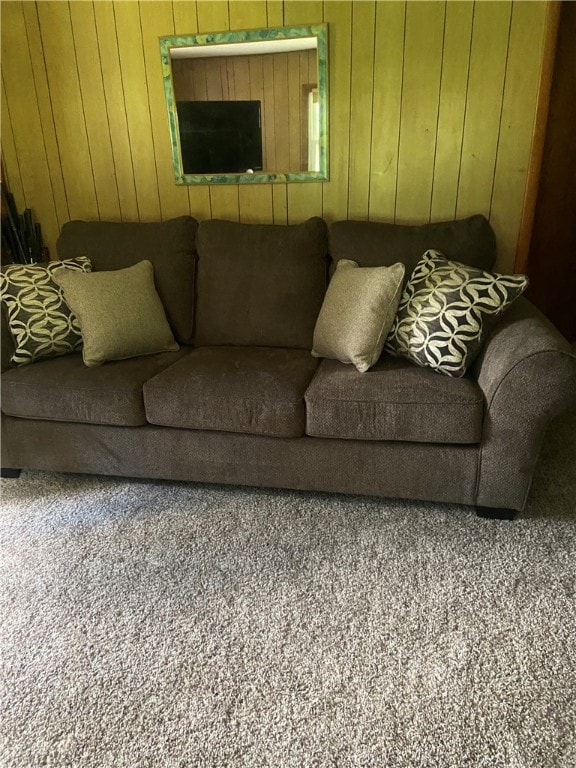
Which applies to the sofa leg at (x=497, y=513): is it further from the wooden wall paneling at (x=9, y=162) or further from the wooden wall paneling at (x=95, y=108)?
the wooden wall paneling at (x=9, y=162)

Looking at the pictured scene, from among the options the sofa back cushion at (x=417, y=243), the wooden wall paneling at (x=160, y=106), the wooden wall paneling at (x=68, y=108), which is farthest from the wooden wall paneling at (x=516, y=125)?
the wooden wall paneling at (x=68, y=108)

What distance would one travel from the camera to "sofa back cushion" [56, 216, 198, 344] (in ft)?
8.01

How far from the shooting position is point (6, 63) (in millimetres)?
2641

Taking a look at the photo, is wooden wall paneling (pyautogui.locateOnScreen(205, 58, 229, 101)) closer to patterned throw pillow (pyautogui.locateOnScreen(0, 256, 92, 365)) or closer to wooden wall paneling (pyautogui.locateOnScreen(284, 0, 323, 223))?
wooden wall paneling (pyautogui.locateOnScreen(284, 0, 323, 223))

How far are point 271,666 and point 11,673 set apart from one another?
0.65m

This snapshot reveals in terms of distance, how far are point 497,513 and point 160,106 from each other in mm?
2385

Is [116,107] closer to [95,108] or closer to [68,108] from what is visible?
[95,108]

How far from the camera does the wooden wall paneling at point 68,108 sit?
8.33ft

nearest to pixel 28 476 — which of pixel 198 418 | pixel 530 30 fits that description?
pixel 198 418

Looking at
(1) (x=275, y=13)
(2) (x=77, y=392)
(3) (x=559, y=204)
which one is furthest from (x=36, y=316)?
(3) (x=559, y=204)

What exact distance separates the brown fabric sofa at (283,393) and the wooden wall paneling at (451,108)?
312 millimetres

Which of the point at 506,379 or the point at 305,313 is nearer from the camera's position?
the point at 506,379

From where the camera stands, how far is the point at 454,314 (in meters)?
1.83

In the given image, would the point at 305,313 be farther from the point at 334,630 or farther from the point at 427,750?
the point at 427,750
